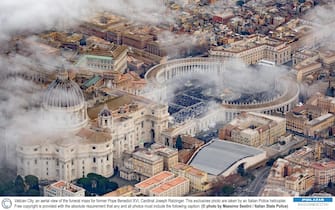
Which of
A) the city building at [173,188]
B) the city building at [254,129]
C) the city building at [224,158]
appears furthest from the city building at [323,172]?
the city building at [173,188]

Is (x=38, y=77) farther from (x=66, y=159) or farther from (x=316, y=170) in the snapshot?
(x=316, y=170)

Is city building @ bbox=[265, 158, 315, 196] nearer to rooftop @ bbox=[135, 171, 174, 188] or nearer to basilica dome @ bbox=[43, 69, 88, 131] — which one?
rooftop @ bbox=[135, 171, 174, 188]

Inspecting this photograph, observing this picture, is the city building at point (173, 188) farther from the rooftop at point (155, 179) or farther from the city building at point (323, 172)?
the city building at point (323, 172)

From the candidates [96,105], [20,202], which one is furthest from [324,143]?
[20,202]

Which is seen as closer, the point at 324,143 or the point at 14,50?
the point at 324,143

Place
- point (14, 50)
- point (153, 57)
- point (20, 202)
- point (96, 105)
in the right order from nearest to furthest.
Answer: point (20, 202)
point (96, 105)
point (14, 50)
point (153, 57)

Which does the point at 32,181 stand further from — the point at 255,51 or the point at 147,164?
the point at 255,51
